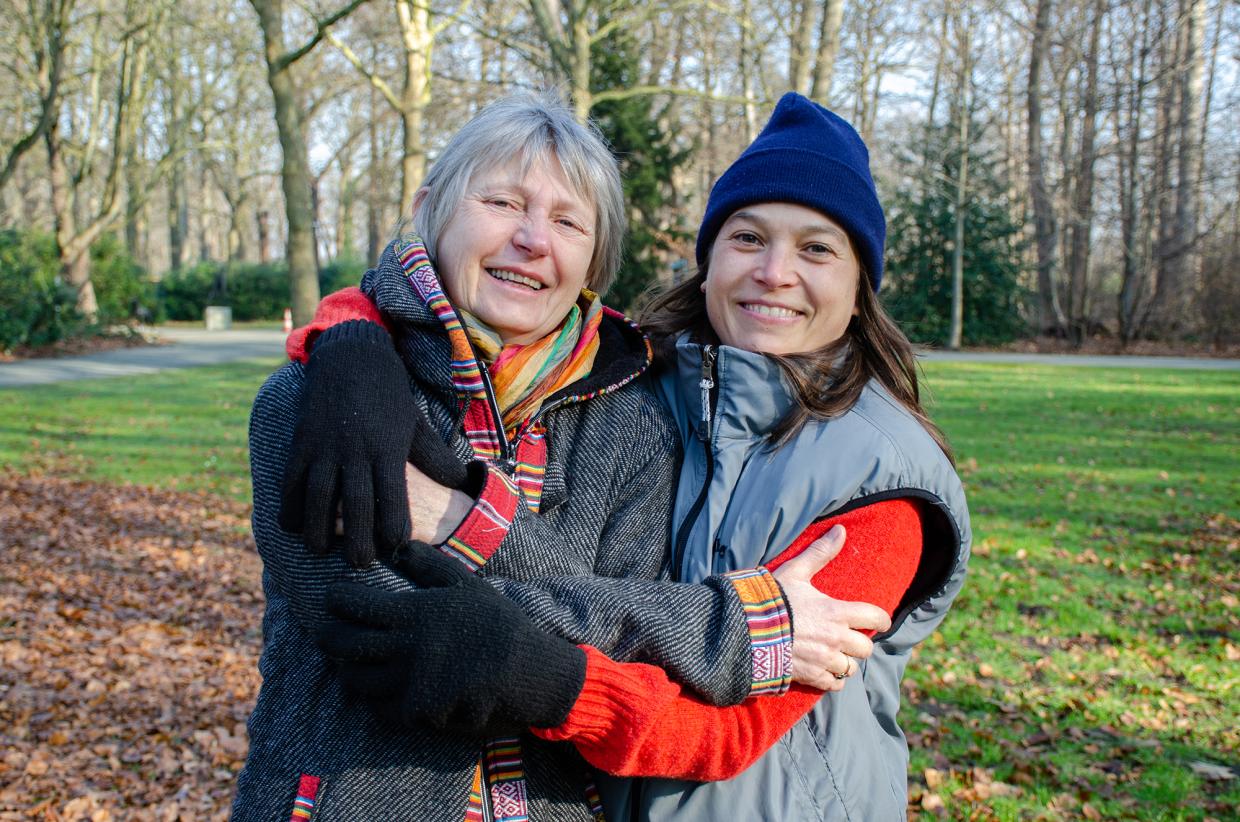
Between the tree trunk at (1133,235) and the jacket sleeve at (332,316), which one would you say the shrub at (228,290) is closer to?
the tree trunk at (1133,235)

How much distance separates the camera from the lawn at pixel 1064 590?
176 inches

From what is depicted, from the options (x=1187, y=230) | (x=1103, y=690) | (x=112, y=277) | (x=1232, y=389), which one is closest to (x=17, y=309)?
(x=112, y=277)

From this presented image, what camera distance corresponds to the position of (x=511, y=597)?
1.57 metres

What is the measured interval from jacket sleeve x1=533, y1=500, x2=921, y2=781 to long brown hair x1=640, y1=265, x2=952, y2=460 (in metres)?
0.23

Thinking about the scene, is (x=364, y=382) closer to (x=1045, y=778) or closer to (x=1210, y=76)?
(x=1045, y=778)

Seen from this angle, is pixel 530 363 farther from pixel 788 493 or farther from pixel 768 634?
pixel 768 634

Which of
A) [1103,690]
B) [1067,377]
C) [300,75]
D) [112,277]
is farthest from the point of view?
[300,75]

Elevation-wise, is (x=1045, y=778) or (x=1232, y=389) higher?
(x=1232, y=389)

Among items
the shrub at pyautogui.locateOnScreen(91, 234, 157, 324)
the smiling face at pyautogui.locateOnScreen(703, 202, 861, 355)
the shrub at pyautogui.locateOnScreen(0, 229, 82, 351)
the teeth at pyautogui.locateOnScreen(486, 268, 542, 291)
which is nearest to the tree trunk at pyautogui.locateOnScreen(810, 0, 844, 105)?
the smiling face at pyautogui.locateOnScreen(703, 202, 861, 355)

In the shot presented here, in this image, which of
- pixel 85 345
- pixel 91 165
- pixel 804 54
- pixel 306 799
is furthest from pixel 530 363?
pixel 91 165

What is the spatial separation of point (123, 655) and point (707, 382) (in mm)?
5143

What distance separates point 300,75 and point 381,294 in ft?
118

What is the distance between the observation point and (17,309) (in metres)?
19.3

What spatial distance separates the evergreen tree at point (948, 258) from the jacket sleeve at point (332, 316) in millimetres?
26734
